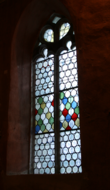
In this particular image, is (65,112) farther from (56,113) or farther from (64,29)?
(64,29)

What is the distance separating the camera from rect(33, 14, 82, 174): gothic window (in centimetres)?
520

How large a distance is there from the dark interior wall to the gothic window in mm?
229

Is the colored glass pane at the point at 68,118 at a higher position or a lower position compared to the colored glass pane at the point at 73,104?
lower

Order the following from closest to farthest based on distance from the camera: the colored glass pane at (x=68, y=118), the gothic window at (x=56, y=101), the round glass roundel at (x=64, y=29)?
the gothic window at (x=56, y=101) < the colored glass pane at (x=68, y=118) < the round glass roundel at (x=64, y=29)

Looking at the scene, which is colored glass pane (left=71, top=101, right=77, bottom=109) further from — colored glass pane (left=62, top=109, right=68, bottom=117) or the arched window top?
the arched window top

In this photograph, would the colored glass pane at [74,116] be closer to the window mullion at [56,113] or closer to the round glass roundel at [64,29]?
the window mullion at [56,113]
